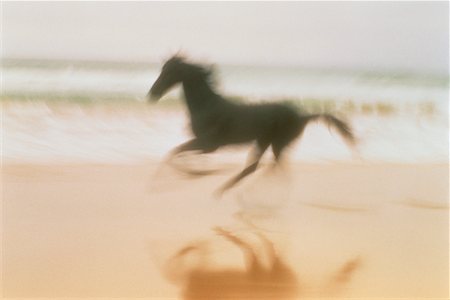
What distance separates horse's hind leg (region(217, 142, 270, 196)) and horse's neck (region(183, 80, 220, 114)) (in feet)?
0.29

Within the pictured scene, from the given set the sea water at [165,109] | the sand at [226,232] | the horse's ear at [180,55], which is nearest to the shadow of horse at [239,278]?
the sand at [226,232]

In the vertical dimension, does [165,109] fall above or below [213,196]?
above

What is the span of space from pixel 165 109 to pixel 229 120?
0.29ft

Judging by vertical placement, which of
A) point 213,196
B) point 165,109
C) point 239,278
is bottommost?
point 239,278

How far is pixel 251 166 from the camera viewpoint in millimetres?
656

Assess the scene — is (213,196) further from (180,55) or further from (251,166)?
(180,55)

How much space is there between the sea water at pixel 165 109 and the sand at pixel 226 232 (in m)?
0.02

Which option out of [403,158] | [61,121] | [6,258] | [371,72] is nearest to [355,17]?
[371,72]

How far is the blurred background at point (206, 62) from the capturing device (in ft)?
2.12

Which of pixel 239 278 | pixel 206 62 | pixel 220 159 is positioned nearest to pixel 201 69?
pixel 206 62

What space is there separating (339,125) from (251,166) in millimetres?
135

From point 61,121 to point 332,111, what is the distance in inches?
14.6

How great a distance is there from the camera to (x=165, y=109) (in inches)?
25.8

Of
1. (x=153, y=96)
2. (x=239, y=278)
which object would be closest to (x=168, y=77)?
(x=153, y=96)
